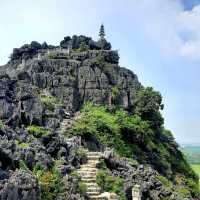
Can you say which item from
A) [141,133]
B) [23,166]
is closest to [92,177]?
[23,166]

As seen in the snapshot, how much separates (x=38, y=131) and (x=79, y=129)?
6.47 metres

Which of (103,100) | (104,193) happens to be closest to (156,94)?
(103,100)

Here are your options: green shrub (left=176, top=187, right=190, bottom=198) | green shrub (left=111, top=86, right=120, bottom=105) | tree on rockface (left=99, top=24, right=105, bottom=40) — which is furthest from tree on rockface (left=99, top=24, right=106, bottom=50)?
green shrub (left=176, top=187, right=190, bottom=198)

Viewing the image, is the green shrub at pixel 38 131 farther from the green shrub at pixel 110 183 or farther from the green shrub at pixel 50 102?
the green shrub at pixel 50 102

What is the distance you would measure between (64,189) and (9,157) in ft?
9.70

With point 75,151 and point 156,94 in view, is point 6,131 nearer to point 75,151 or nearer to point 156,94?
point 75,151

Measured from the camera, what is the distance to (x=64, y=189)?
29062 millimetres

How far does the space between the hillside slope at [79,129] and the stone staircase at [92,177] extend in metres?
0.32

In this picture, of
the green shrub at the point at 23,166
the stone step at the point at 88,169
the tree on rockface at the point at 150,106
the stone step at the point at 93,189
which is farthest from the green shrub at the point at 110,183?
the tree on rockface at the point at 150,106

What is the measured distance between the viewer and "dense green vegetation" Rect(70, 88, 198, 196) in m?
43.4

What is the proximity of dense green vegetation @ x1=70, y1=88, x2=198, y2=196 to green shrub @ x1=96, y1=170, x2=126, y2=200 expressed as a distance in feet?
23.1

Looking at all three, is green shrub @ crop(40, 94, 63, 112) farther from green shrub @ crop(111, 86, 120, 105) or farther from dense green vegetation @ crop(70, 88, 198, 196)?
green shrub @ crop(111, 86, 120, 105)

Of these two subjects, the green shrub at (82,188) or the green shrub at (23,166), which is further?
the green shrub at (82,188)

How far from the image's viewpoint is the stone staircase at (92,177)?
104 ft
